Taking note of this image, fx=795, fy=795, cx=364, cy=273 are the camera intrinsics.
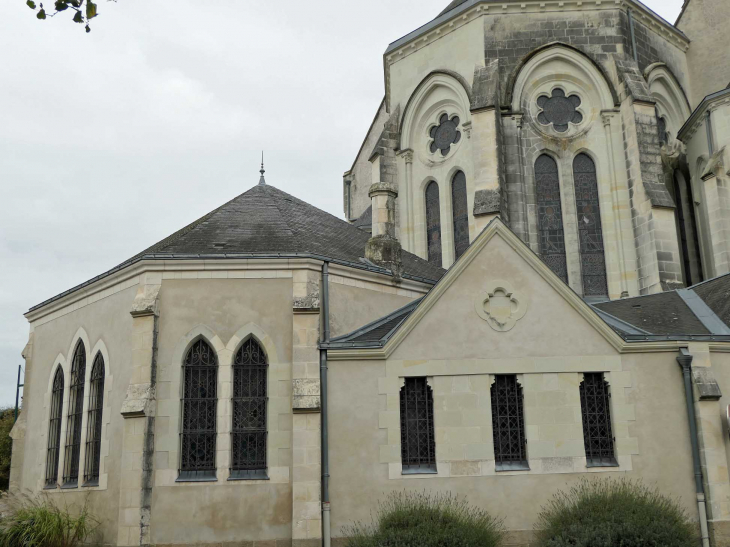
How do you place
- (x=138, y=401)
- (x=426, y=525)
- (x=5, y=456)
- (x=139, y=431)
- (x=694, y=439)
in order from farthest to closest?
(x=5, y=456) < (x=138, y=401) < (x=139, y=431) < (x=694, y=439) < (x=426, y=525)

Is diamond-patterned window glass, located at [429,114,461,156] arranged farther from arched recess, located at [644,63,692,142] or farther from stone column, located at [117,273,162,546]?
stone column, located at [117,273,162,546]

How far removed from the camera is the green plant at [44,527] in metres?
15.0

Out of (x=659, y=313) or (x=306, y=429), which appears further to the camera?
(x=659, y=313)

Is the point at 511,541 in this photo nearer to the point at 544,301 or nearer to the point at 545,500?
the point at 545,500

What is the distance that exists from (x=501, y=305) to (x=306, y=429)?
456cm

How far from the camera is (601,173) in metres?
23.9

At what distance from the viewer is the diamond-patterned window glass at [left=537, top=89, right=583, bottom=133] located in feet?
81.0

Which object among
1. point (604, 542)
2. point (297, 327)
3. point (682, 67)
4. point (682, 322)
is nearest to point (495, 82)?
point (682, 67)

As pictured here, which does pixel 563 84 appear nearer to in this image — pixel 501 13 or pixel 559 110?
pixel 559 110

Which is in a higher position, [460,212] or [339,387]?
[460,212]

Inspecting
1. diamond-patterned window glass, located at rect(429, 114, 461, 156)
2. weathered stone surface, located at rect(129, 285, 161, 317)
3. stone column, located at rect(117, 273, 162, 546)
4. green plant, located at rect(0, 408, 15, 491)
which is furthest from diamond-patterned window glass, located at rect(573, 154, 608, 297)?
green plant, located at rect(0, 408, 15, 491)

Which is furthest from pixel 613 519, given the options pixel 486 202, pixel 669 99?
pixel 669 99

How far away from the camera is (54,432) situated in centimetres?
1844

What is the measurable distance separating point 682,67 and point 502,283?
15.7 metres
